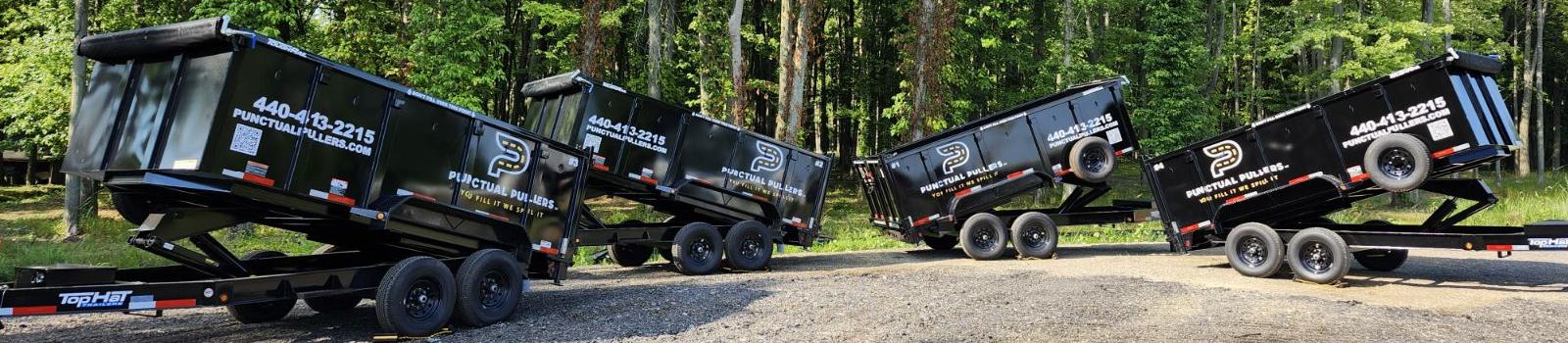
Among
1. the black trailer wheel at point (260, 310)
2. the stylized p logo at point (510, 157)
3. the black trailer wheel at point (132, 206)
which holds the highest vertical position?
the stylized p logo at point (510, 157)

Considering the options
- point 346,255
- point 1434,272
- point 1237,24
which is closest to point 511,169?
point 346,255

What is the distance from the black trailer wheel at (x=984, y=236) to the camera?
16.7m

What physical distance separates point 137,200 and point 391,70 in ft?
65.9

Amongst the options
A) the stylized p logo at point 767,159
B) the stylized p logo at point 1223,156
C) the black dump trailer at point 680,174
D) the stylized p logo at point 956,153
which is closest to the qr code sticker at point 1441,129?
the stylized p logo at point 1223,156

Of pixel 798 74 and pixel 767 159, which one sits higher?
pixel 798 74

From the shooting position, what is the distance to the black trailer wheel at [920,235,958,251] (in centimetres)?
1872

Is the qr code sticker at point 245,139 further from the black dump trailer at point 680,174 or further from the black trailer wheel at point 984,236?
the black trailer wheel at point 984,236

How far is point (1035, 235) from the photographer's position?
16797 millimetres

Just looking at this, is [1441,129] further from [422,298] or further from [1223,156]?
[422,298]

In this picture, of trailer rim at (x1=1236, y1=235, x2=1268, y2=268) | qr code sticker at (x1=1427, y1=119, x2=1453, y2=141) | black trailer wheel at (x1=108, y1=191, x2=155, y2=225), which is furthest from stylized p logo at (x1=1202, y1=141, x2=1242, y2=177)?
black trailer wheel at (x1=108, y1=191, x2=155, y2=225)

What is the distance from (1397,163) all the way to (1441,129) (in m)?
0.58

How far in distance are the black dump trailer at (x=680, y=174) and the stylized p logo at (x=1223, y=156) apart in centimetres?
604

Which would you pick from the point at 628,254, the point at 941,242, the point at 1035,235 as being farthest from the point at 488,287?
the point at 941,242

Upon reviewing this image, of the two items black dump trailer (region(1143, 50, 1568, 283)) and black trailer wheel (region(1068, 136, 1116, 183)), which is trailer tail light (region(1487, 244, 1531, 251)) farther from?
black trailer wheel (region(1068, 136, 1116, 183))
